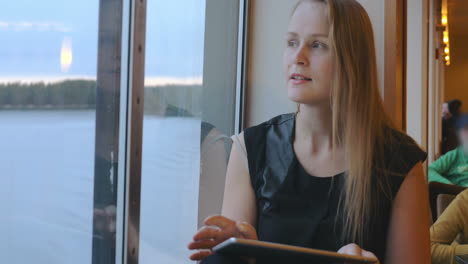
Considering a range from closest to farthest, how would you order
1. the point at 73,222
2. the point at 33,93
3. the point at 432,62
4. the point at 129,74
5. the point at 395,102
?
the point at 33,93
the point at 73,222
the point at 129,74
the point at 395,102
the point at 432,62

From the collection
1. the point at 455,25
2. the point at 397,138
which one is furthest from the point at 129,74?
the point at 455,25

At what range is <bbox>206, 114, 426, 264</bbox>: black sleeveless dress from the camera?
142cm

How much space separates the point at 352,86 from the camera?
1.44 m

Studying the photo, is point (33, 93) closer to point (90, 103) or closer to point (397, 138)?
point (90, 103)

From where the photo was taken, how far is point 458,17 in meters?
10.3

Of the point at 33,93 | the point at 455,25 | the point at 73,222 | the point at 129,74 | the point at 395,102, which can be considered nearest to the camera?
the point at 33,93

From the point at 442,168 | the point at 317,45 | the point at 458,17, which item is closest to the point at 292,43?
the point at 317,45

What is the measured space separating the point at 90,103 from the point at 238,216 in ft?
1.70

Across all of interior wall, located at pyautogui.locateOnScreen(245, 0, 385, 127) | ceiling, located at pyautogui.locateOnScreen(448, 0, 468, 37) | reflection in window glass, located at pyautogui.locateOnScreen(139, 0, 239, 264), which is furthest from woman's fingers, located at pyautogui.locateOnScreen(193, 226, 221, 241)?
ceiling, located at pyautogui.locateOnScreen(448, 0, 468, 37)

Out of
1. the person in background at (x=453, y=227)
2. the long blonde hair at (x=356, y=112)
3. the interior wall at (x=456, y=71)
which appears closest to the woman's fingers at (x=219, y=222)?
the long blonde hair at (x=356, y=112)

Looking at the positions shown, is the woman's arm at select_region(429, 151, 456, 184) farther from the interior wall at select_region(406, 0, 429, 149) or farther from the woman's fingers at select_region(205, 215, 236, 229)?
A: the woman's fingers at select_region(205, 215, 236, 229)

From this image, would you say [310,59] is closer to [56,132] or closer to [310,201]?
[310,201]

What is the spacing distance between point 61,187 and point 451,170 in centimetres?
369

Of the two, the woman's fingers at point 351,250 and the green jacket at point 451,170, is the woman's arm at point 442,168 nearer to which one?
the green jacket at point 451,170
